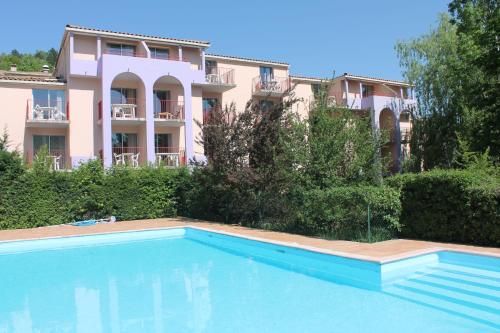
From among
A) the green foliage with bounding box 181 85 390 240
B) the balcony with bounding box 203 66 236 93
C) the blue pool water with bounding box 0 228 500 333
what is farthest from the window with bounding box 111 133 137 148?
the blue pool water with bounding box 0 228 500 333

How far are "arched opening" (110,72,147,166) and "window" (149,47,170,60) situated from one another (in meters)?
2.24

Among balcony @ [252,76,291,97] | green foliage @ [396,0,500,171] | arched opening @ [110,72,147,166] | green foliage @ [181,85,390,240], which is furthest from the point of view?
balcony @ [252,76,291,97]

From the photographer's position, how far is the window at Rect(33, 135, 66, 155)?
25.5m

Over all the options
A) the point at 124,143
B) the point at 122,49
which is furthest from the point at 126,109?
the point at 122,49

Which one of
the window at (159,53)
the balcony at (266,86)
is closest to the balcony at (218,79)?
the balcony at (266,86)

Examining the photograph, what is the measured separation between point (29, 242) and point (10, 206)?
13.5 feet

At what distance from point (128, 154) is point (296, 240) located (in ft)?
52.0

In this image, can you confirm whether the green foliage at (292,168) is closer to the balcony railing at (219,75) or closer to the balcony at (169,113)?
the balcony at (169,113)

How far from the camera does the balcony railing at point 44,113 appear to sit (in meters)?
24.5

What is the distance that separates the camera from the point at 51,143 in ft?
84.9

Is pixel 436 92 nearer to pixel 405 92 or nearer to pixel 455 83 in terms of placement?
pixel 455 83

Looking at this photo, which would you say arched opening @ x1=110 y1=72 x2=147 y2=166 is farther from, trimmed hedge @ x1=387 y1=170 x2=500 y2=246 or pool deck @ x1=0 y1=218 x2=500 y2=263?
trimmed hedge @ x1=387 y1=170 x2=500 y2=246

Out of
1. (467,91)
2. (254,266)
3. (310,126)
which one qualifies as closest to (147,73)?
(310,126)

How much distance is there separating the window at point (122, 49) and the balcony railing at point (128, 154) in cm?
594
